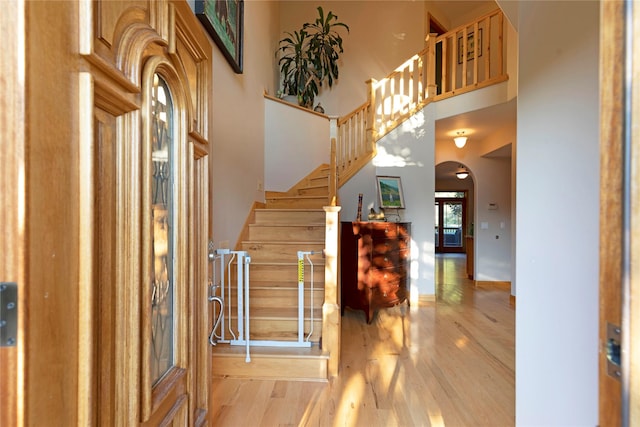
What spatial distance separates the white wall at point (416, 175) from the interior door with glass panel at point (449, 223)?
8.49 meters

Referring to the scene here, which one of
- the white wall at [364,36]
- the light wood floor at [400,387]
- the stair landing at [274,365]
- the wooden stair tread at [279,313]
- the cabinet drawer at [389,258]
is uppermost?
the white wall at [364,36]

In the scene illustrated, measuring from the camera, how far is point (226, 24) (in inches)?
99.7

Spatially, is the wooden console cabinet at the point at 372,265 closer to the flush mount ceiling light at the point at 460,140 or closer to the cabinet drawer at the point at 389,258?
the cabinet drawer at the point at 389,258

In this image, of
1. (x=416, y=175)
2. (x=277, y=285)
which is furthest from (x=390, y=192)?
(x=277, y=285)

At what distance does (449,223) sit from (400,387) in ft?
37.7

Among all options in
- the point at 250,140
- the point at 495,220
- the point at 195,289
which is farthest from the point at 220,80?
the point at 495,220

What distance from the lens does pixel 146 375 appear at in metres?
0.77

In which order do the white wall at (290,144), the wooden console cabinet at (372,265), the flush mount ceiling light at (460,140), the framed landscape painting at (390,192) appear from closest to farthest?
the wooden console cabinet at (372,265) → the framed landscape painting at (390,192) → the white wall at (290,144) → the flush mount ceiling light at (460,140)

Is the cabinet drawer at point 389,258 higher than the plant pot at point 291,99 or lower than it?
lower

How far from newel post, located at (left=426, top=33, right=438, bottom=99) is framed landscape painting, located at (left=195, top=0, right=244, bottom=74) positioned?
8.70 ft

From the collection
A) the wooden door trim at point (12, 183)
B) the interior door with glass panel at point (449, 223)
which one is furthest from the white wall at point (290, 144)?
the interior door with glass panel at point (449, 223)

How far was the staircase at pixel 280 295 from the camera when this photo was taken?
7.20 ft

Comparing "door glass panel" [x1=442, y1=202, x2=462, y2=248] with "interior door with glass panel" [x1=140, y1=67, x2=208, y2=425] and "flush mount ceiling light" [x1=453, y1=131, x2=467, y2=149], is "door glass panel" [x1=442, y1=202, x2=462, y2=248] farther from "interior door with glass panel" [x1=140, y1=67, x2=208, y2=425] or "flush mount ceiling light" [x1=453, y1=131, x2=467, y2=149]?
"interior door with glass panel" [x1=140, y1=67, x2=208, y2=425]

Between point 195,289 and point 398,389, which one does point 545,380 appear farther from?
point 195,289
